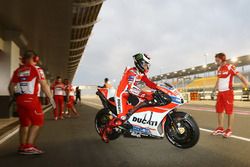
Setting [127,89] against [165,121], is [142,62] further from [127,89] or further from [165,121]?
[165,121]

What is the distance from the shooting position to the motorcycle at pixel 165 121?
464 cm

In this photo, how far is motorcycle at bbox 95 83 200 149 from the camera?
4.64 m

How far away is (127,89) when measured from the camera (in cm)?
527

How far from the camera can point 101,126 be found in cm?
604

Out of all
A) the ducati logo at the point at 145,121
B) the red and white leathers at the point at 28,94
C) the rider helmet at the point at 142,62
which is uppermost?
the rider helmet at the point at 142,62

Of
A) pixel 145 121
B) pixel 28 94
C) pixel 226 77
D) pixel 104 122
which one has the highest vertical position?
pixel 226 77

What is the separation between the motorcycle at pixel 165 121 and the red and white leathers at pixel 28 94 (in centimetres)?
168

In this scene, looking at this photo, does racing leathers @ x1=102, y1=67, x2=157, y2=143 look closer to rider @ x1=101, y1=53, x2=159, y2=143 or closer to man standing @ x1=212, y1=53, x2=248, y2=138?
rider @ x1=101, y1=53, x2=159, y2=143

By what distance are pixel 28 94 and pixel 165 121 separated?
2.55m

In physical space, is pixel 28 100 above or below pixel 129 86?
below

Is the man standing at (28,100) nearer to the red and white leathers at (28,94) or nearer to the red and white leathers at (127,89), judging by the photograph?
the red and white leathers at (28,94)

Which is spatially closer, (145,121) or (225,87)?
(145,121)

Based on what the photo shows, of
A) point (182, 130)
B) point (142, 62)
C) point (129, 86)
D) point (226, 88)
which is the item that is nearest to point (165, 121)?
point (182, 130)

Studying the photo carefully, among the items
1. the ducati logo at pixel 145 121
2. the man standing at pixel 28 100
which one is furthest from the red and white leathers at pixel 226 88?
the man standing at pixel 28 100
